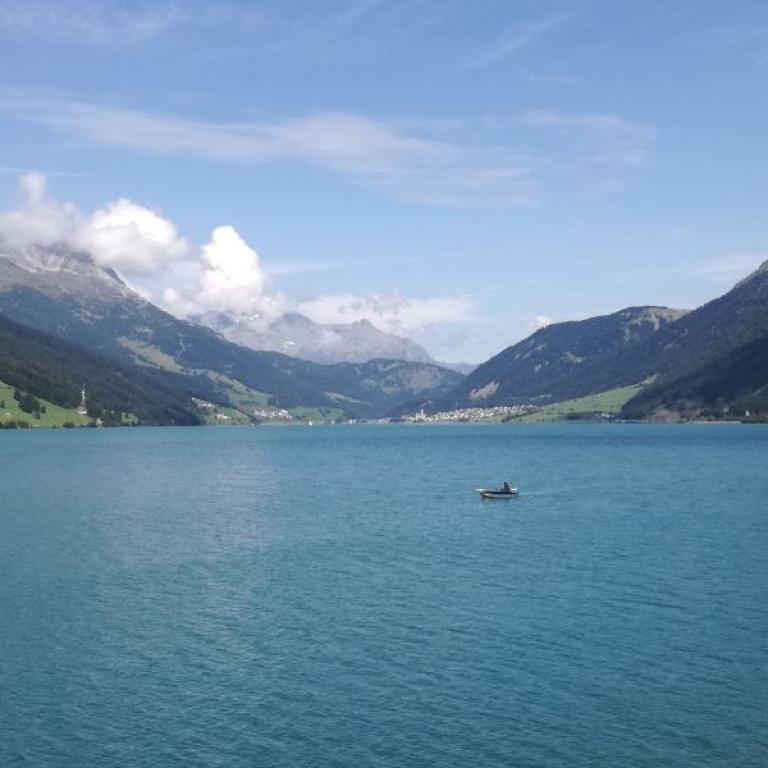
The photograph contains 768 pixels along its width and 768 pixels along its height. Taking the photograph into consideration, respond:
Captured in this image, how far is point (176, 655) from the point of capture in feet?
182

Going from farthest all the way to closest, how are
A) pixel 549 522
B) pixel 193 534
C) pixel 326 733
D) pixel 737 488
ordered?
pixel 737 488 → pixel 549 522 → pixel 193 534 → pixel 326 733

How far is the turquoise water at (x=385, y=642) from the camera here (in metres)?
42.4

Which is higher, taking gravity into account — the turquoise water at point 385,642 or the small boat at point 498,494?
the small boat at point 498,494

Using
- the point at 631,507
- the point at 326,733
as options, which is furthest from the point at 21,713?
the point at 631,507

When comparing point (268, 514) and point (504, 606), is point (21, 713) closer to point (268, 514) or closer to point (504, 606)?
point (504, 606)

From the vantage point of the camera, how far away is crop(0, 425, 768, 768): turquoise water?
42375 millimetres

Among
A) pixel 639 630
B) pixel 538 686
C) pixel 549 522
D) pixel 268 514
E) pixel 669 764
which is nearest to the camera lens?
pixel 669 764

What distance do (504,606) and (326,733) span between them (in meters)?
27.3

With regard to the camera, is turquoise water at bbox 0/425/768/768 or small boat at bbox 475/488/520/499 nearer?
turquoise water at bbox 0/425/768/768

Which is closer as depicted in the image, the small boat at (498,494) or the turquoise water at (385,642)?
the turquoise water at (385,642)

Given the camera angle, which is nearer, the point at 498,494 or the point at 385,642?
the point at 385,642

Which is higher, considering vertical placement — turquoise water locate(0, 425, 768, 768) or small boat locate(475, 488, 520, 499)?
small boat locate(475, 488, 520, 499)

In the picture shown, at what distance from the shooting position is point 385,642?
58250 mm

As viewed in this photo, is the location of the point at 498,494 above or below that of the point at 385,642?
above
